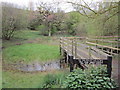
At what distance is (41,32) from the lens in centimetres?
1794

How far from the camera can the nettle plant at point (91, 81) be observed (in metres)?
2.38

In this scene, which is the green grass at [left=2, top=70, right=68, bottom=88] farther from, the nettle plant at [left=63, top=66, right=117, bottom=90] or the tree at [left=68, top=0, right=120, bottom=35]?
the tree at [left=68, top=0, right=120, bottom=35]

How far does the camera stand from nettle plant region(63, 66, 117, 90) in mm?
2377

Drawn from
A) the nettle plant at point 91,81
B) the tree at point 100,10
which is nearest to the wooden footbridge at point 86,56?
the nettle plant at point 91,81

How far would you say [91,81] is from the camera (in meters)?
2.43

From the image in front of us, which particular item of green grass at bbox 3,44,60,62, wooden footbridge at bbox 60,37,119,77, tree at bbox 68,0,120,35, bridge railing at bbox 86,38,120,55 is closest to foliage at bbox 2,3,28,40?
green grass at bbox 3,44,60,62

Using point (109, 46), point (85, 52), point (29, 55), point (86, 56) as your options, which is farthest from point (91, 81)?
point (29, 55)

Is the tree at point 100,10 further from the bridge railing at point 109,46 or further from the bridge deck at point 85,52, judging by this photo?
the bridge deck at point 85,52

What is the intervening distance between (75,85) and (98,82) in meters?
0.45

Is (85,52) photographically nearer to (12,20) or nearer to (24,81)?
(24,81)

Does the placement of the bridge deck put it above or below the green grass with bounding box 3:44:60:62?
above

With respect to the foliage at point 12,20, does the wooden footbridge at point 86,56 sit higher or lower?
lower

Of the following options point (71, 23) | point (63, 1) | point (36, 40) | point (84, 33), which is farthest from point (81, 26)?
point (63, 1)

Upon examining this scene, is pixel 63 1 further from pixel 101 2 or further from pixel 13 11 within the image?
pixel 13 11
